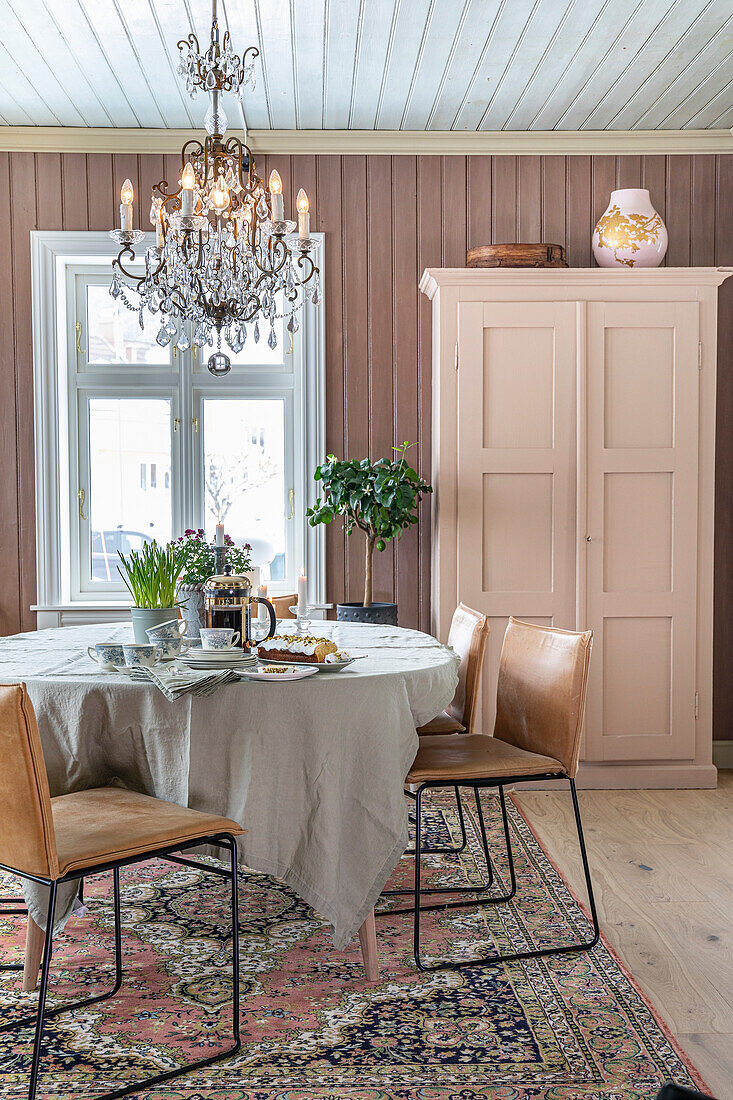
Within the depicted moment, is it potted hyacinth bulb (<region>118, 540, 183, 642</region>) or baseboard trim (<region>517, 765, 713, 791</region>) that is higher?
potted hyacinth bulb (<region>118, 540, 183, 642</region>)

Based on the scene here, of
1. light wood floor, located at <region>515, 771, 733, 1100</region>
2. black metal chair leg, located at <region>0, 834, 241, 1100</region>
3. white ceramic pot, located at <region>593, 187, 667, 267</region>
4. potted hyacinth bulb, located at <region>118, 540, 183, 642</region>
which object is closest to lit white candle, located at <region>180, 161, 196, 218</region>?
potted hyacinth bulb, located at <region>118, 540, 183, 642</region>

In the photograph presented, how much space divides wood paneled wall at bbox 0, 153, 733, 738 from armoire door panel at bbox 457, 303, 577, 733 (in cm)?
40


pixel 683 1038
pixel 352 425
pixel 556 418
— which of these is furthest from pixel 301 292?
→ pixel 683 1038

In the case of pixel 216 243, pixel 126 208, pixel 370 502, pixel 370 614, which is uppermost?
pixel 126 208

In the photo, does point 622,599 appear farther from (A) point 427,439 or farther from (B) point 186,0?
(B) point 186,0

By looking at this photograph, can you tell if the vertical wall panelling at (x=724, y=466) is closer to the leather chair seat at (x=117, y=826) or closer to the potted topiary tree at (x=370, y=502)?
the potted topiary tree at (x=370, y=502)

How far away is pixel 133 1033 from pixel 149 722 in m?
0.66

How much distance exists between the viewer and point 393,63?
344 cm

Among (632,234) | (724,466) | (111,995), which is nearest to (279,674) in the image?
(111,995)

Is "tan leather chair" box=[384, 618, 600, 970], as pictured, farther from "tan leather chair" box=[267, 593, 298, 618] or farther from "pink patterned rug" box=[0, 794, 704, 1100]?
"tan leather chair" box=[267, 593, 298, 618]

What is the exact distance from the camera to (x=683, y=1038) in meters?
1.99

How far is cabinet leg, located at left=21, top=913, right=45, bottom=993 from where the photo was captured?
2.16 metres

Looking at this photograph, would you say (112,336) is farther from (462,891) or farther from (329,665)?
(462,891)

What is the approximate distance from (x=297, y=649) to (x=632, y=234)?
2604 mm
